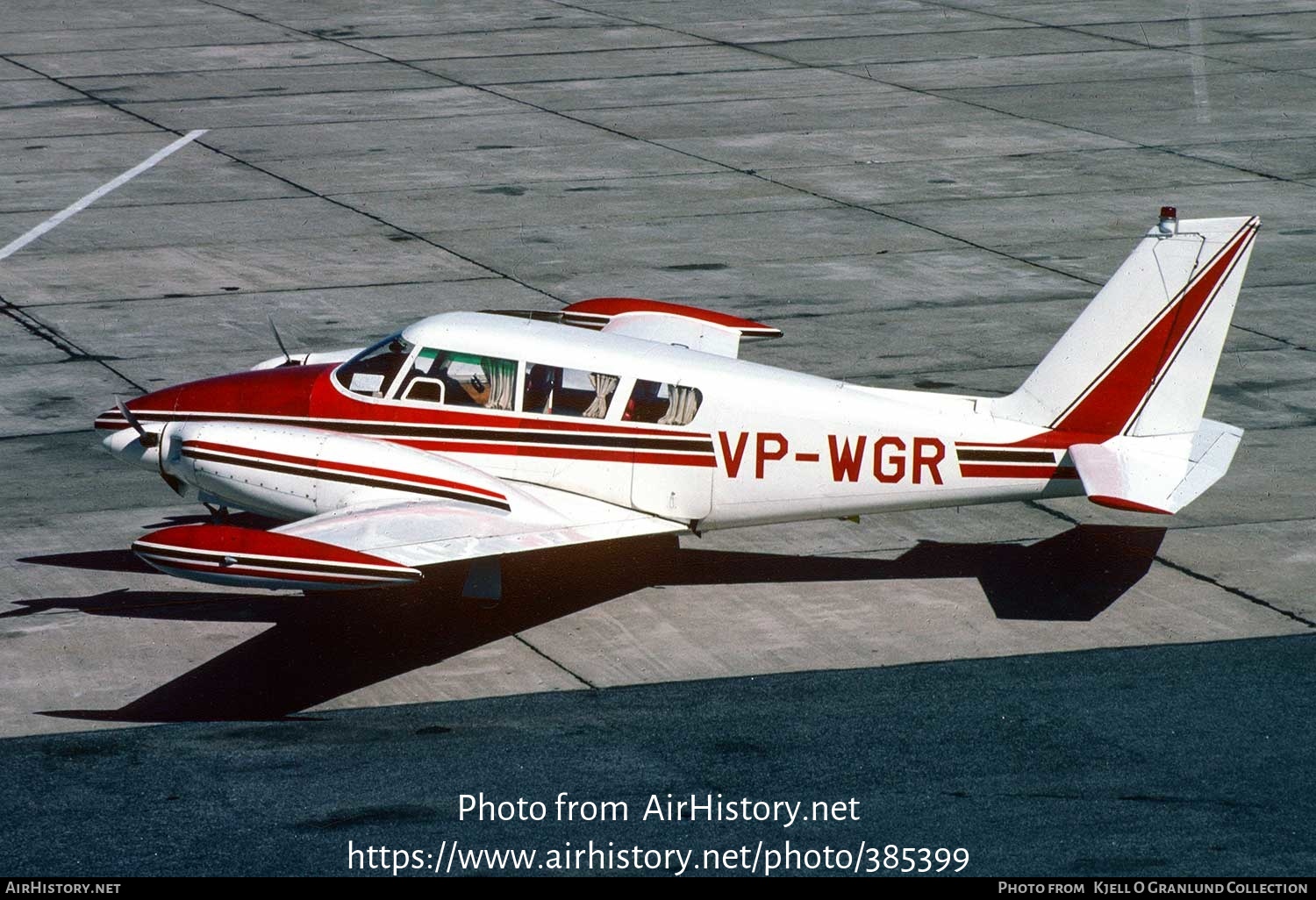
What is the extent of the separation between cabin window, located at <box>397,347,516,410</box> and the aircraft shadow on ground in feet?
5.38

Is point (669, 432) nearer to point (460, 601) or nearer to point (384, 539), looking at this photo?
point (460, 601)

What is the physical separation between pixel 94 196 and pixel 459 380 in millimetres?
15906

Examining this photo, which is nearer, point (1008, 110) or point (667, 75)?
point (1008, 110)

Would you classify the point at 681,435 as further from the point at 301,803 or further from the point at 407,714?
the point at 301,803

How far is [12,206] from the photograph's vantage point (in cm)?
2962

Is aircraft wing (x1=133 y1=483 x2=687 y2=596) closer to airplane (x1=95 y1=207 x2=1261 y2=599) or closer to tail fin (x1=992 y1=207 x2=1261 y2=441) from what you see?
airplane (x1=95 y1=207 x2=1261 y2=599)

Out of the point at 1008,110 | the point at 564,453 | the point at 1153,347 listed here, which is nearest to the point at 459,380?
the point at 564,453

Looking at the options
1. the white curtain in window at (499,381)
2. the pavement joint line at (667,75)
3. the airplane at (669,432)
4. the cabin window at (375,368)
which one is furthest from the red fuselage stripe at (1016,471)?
the pavement joint line at (667,75)

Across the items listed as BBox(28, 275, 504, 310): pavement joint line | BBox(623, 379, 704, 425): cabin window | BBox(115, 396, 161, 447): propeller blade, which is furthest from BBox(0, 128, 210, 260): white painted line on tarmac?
BBox(623, 379, 704, 425): cabin window

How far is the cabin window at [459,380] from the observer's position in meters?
16.3

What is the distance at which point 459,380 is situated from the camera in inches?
645

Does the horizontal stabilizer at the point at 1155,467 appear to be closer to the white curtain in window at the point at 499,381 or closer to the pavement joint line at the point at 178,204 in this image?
the white curtain in window at the point at 499,381

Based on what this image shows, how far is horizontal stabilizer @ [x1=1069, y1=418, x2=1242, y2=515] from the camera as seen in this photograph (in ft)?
48.7

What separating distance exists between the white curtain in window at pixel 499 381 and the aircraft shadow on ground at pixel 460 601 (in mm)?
1671
